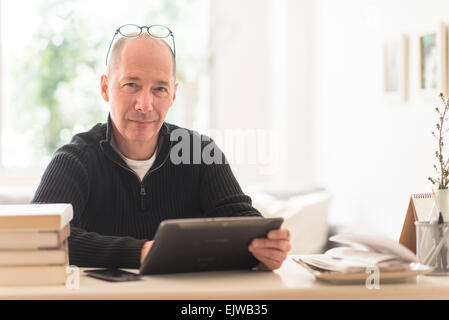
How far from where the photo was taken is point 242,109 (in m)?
4.38

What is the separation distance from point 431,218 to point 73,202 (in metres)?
0.92

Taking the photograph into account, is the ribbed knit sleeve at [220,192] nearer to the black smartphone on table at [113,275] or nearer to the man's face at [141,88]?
the man's face at [141,88]

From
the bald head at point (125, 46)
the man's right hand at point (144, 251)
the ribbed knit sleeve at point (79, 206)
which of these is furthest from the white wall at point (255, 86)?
the man's right hand at point (144, 251)

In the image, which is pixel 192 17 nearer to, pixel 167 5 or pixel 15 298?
pixel 167 5

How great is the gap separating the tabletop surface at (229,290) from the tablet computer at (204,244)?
48mm

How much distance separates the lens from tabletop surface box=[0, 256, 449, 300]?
1221 mm

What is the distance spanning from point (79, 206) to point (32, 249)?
462mm

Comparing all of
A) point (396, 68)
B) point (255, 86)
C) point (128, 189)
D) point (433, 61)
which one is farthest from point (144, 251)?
point (255, 86)

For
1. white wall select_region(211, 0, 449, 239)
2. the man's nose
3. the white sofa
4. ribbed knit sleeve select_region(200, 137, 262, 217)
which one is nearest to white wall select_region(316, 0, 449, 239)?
white wall select_region(211, 0, 449, 239)


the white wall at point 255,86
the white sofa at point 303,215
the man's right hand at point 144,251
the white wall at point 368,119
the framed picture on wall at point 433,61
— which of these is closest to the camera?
the man's right hand at point 144,251

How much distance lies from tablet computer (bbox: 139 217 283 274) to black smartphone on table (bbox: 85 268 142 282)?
0.11ft

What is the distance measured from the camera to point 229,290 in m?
1.24

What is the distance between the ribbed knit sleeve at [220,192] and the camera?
1879 millimetres

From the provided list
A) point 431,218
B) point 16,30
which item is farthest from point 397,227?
point 16,30
